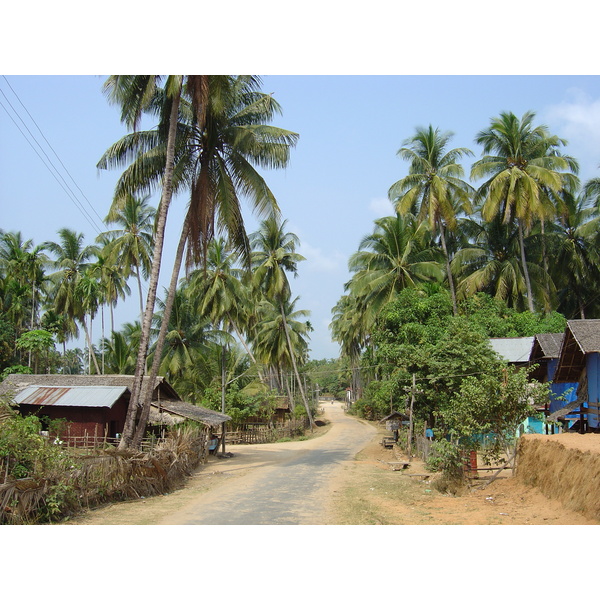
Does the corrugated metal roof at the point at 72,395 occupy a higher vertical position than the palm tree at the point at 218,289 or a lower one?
lower

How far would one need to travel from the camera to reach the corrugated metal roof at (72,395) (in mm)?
18375

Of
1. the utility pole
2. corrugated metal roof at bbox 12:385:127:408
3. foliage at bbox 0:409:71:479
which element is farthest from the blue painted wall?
corrugated metal roof at bbox 12:385:127:408

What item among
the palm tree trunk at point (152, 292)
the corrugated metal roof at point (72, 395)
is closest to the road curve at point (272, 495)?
the palm tree trunk at point (152, 292)

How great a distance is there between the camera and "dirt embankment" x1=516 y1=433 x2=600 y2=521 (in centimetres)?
848

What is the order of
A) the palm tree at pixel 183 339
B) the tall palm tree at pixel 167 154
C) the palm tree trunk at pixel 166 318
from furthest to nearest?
the palm tree at pixel 183 339
the palm tree trunk at pixel 166 318
the tall palm tree at pixel 167 154

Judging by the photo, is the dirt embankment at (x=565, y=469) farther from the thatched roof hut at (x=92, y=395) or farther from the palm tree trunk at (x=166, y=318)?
the thatched roof hut at (x=92, y=395)

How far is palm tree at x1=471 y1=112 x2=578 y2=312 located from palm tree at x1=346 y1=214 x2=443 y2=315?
3.93 meters

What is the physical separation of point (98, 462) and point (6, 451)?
230 centimetres

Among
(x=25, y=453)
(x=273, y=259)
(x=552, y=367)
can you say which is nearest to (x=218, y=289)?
(x=273, y=259)

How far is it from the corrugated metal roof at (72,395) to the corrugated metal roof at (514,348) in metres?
14.5

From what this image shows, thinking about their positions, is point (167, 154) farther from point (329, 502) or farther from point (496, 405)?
point (496, 405)

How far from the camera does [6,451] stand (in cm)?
905

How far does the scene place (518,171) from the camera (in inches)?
1014

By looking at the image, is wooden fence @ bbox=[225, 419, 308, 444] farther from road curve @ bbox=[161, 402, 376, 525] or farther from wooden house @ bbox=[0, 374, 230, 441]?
wooden house @ bbox=[0, 374, 230, 441]
